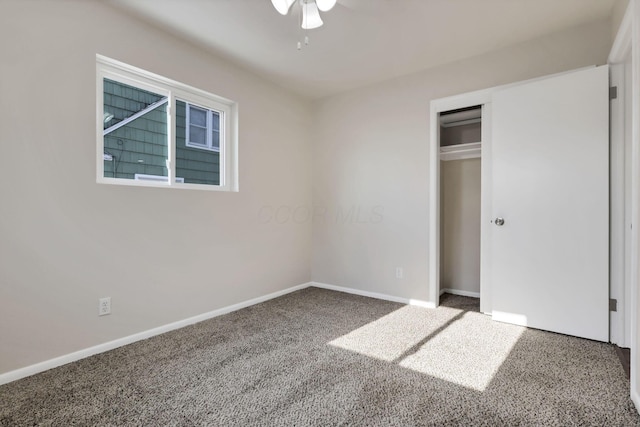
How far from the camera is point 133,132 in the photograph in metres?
2.53

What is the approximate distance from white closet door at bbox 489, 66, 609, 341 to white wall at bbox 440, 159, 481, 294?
90cm

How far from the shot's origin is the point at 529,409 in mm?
1593

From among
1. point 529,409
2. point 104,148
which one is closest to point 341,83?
point 104,148

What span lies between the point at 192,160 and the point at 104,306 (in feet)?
4.66

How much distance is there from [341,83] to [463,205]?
2.09 metres

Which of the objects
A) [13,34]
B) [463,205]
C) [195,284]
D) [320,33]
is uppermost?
[320,33]

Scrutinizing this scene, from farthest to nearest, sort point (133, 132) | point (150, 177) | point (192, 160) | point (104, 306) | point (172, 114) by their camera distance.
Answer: point (192, 160)
point (172, 114)
point (150, 177)
point (133, 132)
point (104, 306)

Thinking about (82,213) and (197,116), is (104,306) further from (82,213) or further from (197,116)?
(197,116)

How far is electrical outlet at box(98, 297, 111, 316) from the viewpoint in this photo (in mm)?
2250

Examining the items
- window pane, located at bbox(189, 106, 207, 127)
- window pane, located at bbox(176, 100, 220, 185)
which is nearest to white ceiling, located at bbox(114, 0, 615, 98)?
window pane, located at bbox(189, 106, 207, 127)

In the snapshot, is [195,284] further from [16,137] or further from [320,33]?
[320,33]

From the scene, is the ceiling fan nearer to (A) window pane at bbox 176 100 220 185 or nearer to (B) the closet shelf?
(A) window pane at bbox 176 100 220 185

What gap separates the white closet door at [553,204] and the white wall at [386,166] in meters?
0.36

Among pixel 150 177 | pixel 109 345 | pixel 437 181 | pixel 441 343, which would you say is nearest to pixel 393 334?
pixel 441 343
